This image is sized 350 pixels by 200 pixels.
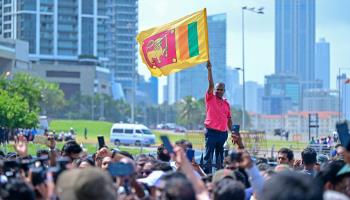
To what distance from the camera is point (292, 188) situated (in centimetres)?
615

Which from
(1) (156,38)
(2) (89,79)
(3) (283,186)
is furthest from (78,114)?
(3) (283,186)

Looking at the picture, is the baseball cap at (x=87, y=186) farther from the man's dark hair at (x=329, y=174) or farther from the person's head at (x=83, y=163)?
the person's head at (x=83, y=163)

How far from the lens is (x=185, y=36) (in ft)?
54.7

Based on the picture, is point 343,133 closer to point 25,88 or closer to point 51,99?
point 25,88

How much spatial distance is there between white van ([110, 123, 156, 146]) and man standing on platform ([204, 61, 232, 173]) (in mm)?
68743

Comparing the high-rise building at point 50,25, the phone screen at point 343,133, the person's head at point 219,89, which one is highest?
the high-rise building at point 50,25

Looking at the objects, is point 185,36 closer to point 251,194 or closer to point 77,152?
point 77,152

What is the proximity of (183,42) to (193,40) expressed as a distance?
1.11ft

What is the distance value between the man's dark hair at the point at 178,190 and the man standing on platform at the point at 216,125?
8103mm

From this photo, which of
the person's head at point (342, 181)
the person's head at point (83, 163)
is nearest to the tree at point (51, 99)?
the person's head at point (83, 163)

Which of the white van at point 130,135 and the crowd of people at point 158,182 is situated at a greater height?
the crowd of people at point 158,182

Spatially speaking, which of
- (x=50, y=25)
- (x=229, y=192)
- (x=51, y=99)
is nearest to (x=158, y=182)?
(x=229, y=192)

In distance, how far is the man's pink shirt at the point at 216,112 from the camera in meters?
15.3

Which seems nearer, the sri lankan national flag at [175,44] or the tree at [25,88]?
the sri lankan national flag at [175,44]
